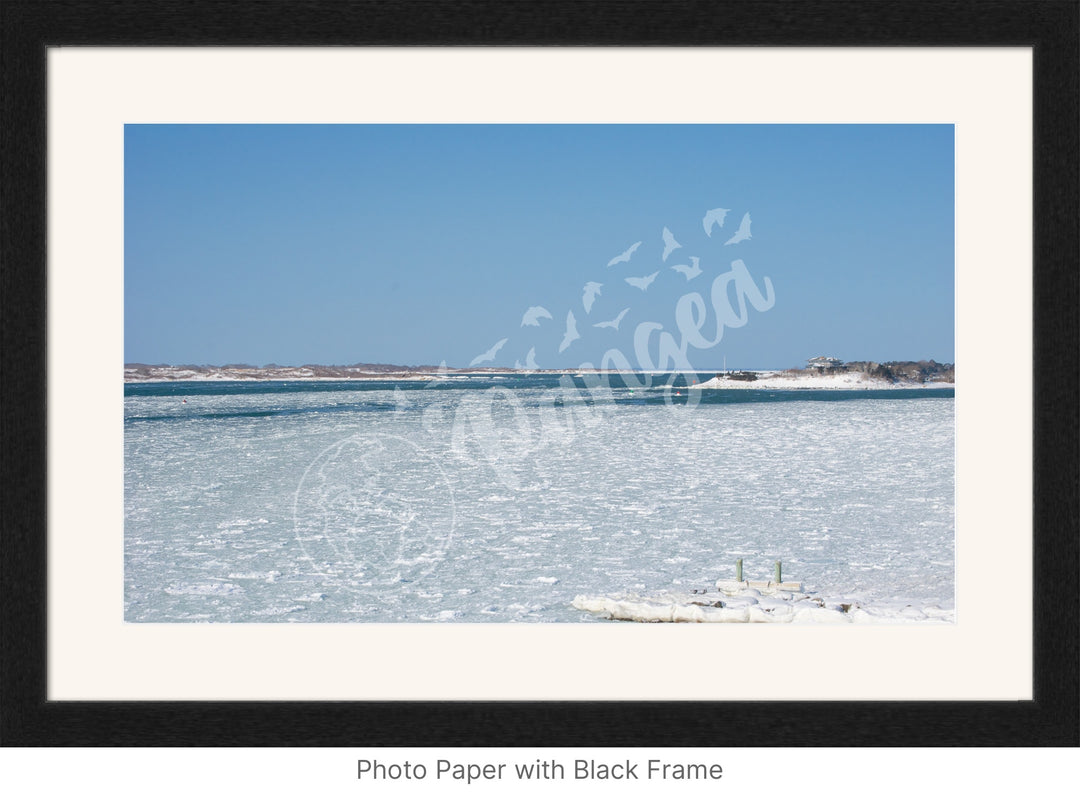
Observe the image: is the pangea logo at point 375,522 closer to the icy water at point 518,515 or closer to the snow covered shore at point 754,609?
the icy water at point 518,515

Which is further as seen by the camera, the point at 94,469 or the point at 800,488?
the point at 800,488

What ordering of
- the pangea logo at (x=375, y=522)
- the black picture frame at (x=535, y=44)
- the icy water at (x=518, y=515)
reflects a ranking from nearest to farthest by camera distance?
the black picture frame at (x=535, y=44) < the icy water at (x=518, y=515) < the pangea logo at (x=375, y=522)

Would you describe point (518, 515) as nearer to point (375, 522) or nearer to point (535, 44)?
point (375, 522)

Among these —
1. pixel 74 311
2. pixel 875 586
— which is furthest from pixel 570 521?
pixel 74 311

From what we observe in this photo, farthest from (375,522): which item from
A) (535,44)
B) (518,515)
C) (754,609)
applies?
(535,44)

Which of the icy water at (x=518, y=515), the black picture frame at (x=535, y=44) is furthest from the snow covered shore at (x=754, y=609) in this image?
the black picture frame at (x=535, y=44)

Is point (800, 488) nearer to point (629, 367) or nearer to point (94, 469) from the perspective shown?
point (629, 367)
